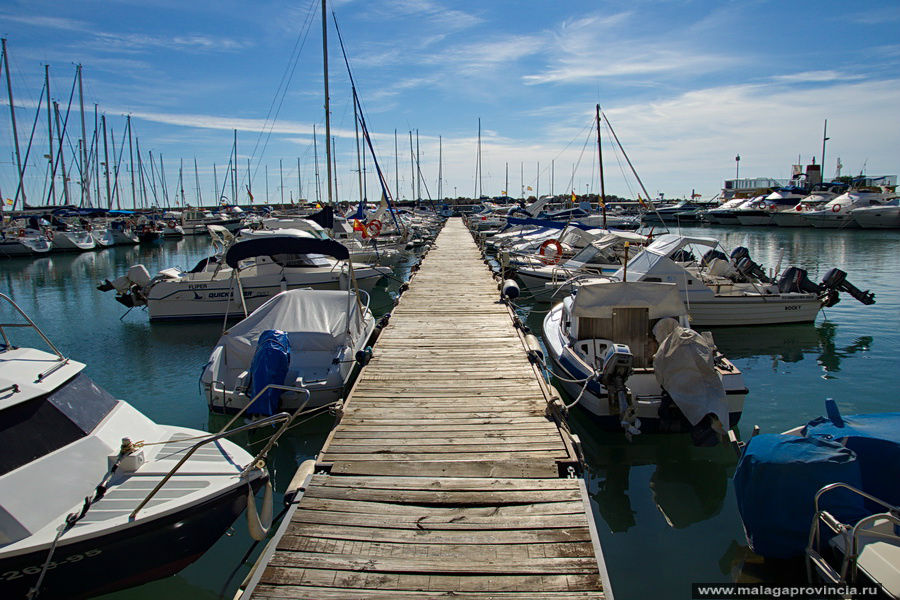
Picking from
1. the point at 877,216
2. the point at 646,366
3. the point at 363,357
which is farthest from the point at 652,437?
the point at 877,216

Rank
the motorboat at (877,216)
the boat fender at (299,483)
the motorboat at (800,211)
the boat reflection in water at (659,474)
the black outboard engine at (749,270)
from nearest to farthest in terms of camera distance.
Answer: the boat fender at (299,483)
the boat reflection in water at (659,474)
the black outboard engine at (749,270)
the motorboat at (877,216)
the motorboat at (800,211)

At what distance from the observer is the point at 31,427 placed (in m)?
5.01

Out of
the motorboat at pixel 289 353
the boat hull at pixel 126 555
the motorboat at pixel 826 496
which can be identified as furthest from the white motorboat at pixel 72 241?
the motorboat at pixel 826 496

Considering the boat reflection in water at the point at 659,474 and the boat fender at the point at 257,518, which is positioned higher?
the boat fender at the point at 257,518

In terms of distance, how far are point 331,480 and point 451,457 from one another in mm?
1283

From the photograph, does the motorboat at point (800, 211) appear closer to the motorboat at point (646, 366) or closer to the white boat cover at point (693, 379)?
the motorboat at point (646, 366)

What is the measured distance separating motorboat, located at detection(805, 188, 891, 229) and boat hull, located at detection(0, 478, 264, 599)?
5838 centimetres

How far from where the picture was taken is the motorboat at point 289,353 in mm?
7996

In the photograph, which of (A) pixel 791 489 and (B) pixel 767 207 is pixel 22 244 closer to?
(A) pixel 791 489

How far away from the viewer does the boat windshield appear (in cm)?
481

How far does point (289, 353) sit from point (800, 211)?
196ft

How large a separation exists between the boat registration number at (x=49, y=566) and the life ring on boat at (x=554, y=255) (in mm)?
17578

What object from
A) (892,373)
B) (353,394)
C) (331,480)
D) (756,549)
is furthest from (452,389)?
(892,373)

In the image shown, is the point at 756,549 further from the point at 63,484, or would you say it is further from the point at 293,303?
the point at 293,303
